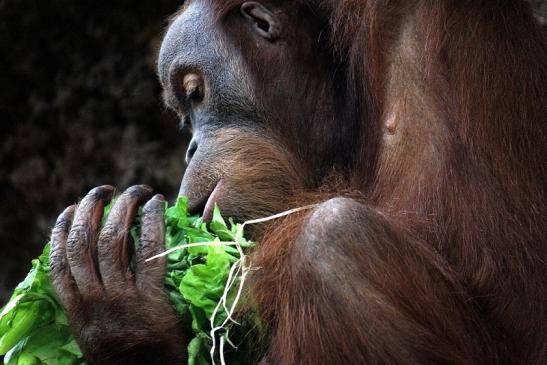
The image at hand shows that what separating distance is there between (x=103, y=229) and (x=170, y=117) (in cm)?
297

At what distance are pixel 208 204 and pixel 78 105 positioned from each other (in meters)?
2.90

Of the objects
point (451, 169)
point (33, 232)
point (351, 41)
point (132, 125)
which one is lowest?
point (33, 232)

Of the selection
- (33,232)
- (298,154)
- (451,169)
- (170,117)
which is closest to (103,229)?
(298,154)

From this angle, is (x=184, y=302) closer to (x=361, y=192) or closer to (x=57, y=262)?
(x=57, y=262)

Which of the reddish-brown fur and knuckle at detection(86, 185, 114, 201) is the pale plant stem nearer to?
the reddish-brown fur

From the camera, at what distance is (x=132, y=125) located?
5.99 metres

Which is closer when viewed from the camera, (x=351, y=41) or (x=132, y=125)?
(x=351, y=41)

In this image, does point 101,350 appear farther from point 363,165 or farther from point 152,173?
point 152,173

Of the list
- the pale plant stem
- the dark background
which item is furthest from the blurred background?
the pale plant stem

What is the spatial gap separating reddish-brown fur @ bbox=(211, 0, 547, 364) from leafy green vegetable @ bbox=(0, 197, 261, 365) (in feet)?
0.35

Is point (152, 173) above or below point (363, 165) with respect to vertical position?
below

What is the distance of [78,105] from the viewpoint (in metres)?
5.97

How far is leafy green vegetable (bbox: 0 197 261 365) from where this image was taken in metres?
2.84

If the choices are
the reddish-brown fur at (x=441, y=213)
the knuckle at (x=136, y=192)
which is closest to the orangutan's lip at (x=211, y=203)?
the knuckle at (x=136, y=192)
